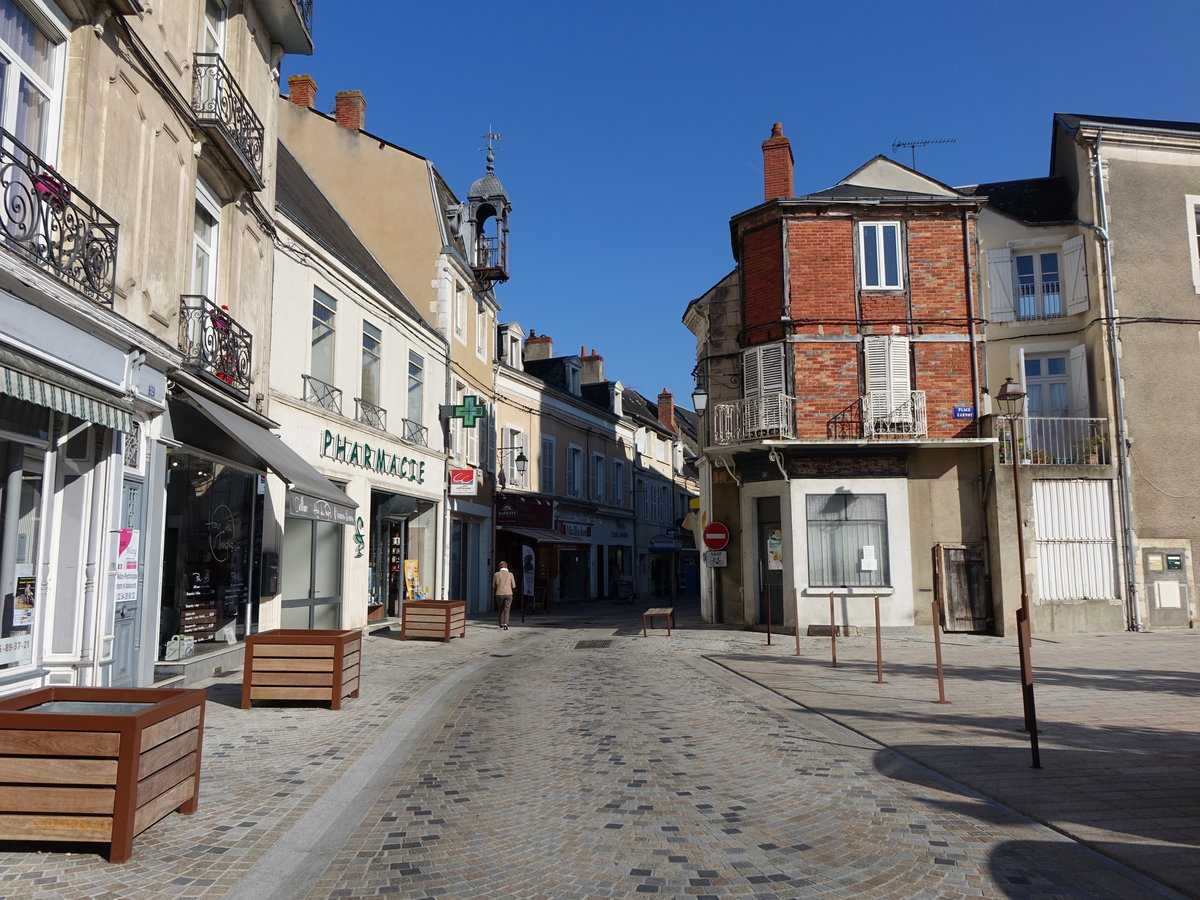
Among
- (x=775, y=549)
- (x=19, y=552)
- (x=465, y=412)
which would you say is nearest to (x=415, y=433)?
(x=465, y=412)

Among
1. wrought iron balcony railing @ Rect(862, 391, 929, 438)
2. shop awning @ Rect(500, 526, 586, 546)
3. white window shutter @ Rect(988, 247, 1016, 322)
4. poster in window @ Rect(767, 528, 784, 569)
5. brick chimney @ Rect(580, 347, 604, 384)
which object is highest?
brick chimney @ Rect(580, 347, 604, 384)

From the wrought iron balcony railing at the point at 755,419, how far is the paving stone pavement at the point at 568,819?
32.2 ft

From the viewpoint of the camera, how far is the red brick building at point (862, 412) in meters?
18.6

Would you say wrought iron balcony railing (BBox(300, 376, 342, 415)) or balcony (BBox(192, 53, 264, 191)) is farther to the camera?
wrought iron balcony railing (BBox(300, 376, 342, 415))

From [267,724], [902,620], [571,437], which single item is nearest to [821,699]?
[267,724]

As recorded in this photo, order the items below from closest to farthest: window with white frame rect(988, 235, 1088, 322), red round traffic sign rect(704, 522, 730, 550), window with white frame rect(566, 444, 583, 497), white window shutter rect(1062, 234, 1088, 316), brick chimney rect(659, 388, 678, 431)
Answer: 1. red round traffic sign rect(704, 522, 730, 550)
2. white window shutter rect(1062, 234, 1088, 316)
3. window with white frame rect(988, 235, 1088, 322)
4. window with white frame rect(566, 444, 583, 497)
5. brick chimney rect(659, 388, 678, 431)

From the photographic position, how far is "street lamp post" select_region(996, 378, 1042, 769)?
6707 mm

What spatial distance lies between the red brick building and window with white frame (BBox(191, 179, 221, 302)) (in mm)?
11092

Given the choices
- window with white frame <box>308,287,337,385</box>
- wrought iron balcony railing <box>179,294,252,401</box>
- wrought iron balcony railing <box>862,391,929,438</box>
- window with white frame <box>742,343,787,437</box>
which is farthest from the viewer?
window with white frame <box>742,343,787,437</box>

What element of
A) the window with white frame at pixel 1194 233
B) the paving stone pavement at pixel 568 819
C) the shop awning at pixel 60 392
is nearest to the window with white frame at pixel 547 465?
the window with white frame at pixel 1194 233

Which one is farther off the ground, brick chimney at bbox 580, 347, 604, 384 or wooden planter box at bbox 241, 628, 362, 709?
brick chimney at bbox 580, 347, 604, 384

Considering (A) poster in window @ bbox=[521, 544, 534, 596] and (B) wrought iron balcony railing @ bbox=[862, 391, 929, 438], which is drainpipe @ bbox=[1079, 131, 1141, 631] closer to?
(B) wrought iron balcony railing @ bbox=[862, 391, 929, 438]

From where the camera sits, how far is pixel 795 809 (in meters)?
5.68

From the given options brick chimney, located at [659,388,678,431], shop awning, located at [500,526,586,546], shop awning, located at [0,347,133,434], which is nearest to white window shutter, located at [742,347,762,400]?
shop awning, located at [500,526,586,546]
